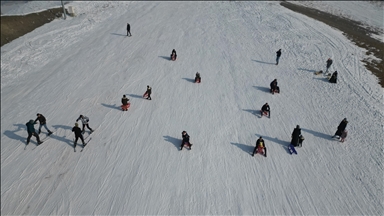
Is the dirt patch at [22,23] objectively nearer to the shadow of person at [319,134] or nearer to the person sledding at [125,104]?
the person sledding at [125,104]

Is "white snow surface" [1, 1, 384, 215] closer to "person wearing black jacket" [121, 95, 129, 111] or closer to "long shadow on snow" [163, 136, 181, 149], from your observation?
"long shadow on snow" [163, 136, 181, 149]

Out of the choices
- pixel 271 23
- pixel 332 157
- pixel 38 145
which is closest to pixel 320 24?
pixel 271 23

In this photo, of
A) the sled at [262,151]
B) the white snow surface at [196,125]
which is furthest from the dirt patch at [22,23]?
the sled at [262,151]

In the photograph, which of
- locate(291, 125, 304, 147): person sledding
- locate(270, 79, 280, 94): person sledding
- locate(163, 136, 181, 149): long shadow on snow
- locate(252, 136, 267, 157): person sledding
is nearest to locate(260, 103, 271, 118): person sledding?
locate(270, 79, 280, 94): person sledding

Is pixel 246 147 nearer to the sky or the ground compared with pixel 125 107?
nearer to the ground

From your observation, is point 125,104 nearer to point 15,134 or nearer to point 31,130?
point 31,130

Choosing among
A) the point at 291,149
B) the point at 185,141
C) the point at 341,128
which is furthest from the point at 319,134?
the point at 185,141
